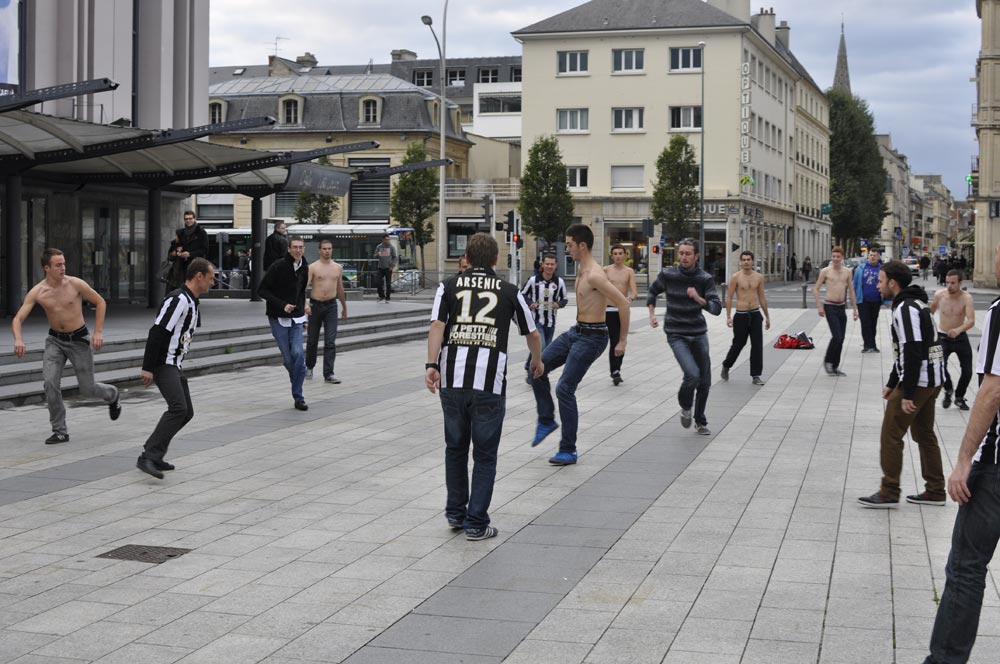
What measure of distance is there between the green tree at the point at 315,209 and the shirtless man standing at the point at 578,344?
49.6 meters

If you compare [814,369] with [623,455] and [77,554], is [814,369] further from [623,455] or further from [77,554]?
[77,554]

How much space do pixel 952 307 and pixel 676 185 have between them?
144 feet

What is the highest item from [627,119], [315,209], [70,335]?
[627,119]

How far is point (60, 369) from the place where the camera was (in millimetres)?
10508

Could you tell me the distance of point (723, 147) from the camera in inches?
2397

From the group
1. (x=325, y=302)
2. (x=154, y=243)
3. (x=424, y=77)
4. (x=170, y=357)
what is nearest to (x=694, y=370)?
(x=170, y=357)

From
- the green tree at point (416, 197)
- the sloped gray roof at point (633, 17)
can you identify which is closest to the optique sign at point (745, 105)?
the sloped gray roof at point (633, 17)

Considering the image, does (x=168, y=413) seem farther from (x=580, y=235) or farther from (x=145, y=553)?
(x=580, y=235)

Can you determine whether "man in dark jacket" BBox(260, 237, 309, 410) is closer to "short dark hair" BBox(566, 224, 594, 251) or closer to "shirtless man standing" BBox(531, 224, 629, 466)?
"shirtless man standing" BBox(531, 224, 629, 466)

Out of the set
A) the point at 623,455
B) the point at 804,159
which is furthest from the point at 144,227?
A: the point at 804,159

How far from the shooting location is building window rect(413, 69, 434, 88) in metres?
93.5

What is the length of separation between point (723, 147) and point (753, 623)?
188 feet

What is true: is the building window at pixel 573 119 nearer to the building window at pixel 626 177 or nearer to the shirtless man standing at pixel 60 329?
the building window at pixel 626 177

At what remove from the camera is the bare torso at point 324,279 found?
15.3 m
